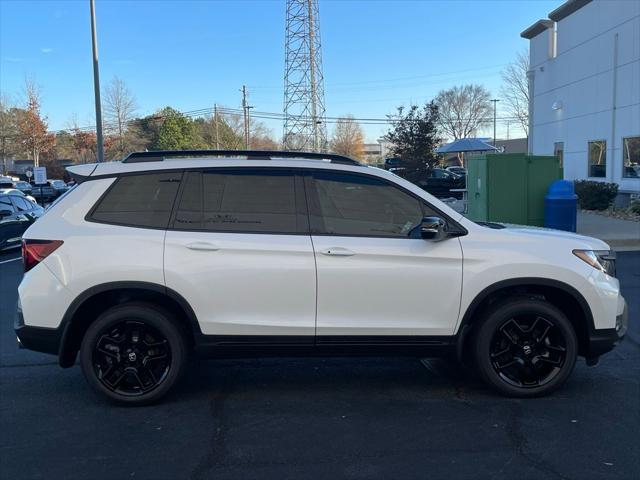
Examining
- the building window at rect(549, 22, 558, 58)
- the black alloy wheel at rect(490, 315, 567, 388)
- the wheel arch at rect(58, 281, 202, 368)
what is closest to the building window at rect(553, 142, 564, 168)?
the building window at rect(549, 22, 558, 58)

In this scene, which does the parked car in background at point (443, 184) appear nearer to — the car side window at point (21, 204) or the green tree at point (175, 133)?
the car side window at point (21, 204)

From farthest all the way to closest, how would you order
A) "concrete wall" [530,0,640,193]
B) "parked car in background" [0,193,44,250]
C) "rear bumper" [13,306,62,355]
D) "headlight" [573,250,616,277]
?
"concrete wall" [530,0,640,193] < "parked car in background" [0,193,44,250] < "headlight" [573,250,616,277] < "rear bumper" [13,306,62,355]

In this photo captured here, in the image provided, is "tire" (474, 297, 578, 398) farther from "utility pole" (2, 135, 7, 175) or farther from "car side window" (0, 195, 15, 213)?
"utility pole" (2, 135, 7, 175)

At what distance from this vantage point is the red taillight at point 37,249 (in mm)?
4391

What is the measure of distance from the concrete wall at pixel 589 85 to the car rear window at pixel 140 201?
1831cm

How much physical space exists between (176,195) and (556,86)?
80.8 ft

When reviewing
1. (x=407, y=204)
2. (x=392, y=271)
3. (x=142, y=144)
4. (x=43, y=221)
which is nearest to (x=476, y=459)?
(x=392, y=271)

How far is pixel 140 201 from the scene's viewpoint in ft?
15.0

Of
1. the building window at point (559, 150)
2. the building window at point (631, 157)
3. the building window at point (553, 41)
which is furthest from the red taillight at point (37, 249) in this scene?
the building window at point (553, 41)

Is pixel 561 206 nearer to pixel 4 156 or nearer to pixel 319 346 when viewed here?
pixel 319 346

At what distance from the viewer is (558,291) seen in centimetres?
465

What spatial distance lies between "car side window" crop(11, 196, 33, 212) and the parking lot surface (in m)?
9.99

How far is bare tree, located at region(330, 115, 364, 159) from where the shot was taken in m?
91.1

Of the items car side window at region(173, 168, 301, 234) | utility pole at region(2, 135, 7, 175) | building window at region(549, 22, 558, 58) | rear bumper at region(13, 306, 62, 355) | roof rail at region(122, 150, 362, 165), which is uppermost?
building window at region(549, 22, 558, 58)
